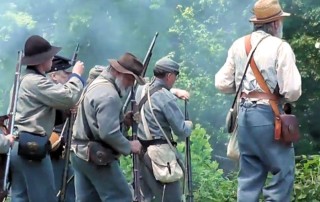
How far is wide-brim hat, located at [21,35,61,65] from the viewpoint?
6977 millimetres

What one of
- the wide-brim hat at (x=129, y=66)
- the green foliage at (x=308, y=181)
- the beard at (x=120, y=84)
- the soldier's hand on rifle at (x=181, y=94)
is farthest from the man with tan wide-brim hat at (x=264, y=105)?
the green foliage at (x=308, y=181)

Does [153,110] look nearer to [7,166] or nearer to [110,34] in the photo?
[7,166]

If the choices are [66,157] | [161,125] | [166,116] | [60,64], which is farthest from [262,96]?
[60,64]

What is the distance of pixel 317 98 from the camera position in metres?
15.0

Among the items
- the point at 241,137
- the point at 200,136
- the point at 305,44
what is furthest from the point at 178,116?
the point at 305,44

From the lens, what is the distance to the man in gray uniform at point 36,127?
6.73 meters

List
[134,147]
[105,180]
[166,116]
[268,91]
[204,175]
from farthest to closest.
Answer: [204,175] < [166,116] < [134,147] < [105,180] < [268,91]

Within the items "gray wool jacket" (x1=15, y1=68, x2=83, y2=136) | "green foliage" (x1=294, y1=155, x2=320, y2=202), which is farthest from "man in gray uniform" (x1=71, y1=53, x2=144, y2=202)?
"green foliage" (x1=294, y1=155, x2=320, y2=202)

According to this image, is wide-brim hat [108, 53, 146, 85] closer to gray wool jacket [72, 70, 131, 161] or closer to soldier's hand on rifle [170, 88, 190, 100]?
gray wool jacket [72, 70, 131, 161]

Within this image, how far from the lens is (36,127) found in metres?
6.79

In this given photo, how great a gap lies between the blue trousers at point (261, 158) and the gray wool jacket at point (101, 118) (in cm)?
98

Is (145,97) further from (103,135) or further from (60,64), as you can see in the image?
(103,135)

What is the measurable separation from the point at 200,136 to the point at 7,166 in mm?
3639

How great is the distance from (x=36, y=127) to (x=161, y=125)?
149 centimetres
